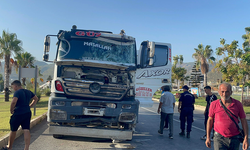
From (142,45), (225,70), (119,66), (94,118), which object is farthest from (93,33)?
(225,70)

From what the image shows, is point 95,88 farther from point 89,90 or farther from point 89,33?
point 89,33

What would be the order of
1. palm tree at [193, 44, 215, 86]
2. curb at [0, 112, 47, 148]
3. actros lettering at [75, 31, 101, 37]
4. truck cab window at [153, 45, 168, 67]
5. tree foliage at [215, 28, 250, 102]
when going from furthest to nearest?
1. palm tree at [193, 44, 215, 86]
2. tree foliage at [215, 28, 250, 102]
3. truck cab window at [153, 45, 168, 67]
4. actros lettering at [75, 31, 101, 37]
5. curb at [0, 112, 47, 148]

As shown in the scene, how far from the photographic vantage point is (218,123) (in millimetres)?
3496

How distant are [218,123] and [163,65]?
5110 millimetres

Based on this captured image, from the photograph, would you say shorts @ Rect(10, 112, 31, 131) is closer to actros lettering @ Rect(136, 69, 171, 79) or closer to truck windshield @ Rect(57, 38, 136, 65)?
Answer: truck windshield @ Rect(57, 38, 136, 65)

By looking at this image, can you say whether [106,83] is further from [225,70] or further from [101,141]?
[225,70]

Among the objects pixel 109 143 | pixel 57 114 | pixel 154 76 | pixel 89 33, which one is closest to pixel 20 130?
pixel 57 114

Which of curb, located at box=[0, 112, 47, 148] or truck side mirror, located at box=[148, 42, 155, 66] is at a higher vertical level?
truck side mirror, located at box=[148, 42, 155, 66]

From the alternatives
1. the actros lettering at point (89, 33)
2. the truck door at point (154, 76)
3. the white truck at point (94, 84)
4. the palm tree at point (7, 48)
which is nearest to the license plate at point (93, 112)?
the white truck at point (94, 84)

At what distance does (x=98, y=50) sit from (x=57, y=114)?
6.89 feet

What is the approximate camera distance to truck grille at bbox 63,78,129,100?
5.68m

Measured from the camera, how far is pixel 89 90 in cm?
571

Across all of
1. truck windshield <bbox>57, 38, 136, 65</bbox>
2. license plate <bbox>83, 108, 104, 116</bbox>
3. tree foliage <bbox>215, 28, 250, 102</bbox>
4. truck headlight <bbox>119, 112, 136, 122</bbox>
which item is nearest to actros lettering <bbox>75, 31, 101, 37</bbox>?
truck windshield <bbox>57, 38, 136, 65</bbox>

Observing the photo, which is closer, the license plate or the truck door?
the license plate
